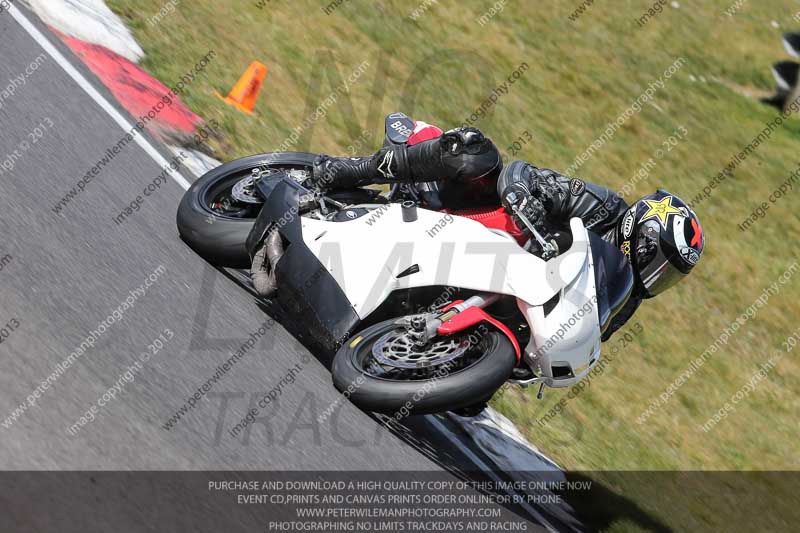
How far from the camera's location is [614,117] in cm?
1571

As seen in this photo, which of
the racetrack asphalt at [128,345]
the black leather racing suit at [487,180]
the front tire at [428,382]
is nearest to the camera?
the racetrack asphalt at [128,345]

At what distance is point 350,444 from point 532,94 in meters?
10.5

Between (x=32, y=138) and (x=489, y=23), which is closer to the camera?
(x=32, y=138)

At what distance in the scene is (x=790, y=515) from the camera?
8750mm

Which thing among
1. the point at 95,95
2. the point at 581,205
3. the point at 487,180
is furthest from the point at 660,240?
the point at 95,95

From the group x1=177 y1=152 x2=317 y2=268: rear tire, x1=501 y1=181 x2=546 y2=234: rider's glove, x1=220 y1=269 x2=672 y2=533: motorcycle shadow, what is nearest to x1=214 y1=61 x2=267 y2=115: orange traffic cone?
x1=177 y1=152 x2=317 y2=268: rear tire

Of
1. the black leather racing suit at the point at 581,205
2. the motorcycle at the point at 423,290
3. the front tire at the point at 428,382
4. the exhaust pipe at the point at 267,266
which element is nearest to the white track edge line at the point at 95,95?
the motorcycle at the point at 423,290

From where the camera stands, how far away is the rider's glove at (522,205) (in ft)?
18.9

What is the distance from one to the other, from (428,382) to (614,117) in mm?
11313

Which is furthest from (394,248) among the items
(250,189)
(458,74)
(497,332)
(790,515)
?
(458,74)

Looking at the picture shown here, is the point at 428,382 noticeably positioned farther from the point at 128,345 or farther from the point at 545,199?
the point at 128,345

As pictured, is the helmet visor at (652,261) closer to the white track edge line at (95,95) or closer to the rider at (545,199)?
the rider at (545,199)

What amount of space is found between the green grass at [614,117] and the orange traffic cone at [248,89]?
0.21 metres

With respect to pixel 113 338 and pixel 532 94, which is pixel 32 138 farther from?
pixel 532 94
